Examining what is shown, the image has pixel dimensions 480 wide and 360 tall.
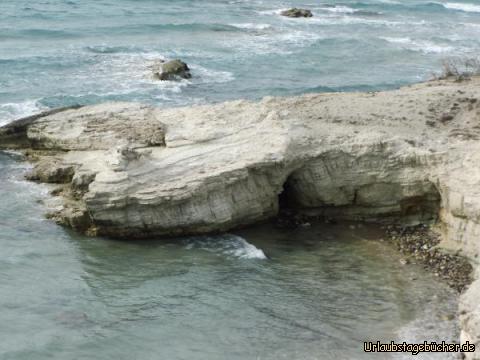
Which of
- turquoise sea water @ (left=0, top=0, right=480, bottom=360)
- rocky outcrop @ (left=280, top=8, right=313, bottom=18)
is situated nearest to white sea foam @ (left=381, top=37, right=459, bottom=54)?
rocky outcrop @ (left=280, top=8, right=313, bottom=18)

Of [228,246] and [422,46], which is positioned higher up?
[422,46]

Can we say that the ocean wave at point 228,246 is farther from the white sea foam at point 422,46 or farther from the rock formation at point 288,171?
the white sea foam at point 422,46

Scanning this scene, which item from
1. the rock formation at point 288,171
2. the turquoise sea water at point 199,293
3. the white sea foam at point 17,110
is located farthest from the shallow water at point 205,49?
the rock formation at point 288,171

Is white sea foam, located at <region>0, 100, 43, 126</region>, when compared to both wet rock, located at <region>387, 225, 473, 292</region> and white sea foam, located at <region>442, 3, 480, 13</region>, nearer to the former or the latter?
wet rock, located at <region>387, 225, 473, 292</region>

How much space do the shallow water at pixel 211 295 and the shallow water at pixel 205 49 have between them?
9.76 meters

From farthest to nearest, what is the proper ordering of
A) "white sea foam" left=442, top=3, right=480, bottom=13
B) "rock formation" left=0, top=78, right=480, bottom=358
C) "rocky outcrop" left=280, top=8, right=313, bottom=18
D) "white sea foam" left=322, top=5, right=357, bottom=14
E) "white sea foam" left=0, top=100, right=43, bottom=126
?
"white sea foam" left=442, top=3, right=480, bottom=13 → "white sea foam" left=322, top=5, right=357, bottom=14 → "rocky outcrop" left=280, top=8, right=313, bottom=18 → "white sea foam" left=0, top=100, right=43, bottom=126 → "rock formation" left=0, top=78, right=480, bottom=358

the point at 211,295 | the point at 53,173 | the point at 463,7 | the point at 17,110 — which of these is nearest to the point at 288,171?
the point at 211,295

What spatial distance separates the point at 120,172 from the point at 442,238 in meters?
7.19

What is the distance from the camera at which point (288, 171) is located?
15195 millimetres

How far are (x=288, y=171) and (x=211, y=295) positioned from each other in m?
3.55

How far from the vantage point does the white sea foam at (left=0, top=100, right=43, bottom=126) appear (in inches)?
889

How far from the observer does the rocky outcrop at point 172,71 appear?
92.4ft

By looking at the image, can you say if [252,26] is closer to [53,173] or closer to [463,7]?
[463,7]

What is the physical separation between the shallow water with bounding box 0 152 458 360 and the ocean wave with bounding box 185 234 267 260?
0.08 ft
